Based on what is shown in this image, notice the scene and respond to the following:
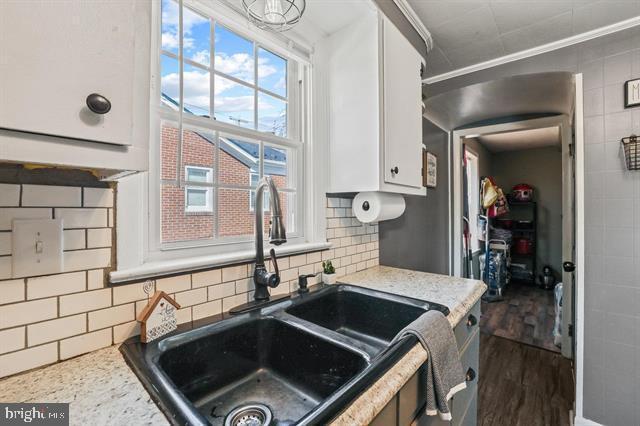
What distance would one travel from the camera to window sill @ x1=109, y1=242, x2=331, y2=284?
770mm

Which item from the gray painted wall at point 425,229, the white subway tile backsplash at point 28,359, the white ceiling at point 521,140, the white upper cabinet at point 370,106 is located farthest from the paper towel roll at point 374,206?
the white ceiling at point 521,140

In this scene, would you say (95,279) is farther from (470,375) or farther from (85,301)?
(470,375)

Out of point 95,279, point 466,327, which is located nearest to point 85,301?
point 95,279

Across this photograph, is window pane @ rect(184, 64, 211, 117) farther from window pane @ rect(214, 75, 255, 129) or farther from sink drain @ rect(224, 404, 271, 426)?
sink drain @ rect(224, 404, 271, 426)

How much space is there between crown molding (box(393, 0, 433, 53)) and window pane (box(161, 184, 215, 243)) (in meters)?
1.52

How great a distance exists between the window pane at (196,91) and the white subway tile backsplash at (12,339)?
0.78 metres

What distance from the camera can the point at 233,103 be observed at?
3.89 ft

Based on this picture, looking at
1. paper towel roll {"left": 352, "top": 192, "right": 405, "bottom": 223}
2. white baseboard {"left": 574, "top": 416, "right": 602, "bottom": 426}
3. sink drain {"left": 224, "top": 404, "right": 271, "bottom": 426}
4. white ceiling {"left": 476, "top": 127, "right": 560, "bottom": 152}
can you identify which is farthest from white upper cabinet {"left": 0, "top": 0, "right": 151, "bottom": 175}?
white ceiling {"left": 476, "top": 127, "right": 560, "bottom": 152}

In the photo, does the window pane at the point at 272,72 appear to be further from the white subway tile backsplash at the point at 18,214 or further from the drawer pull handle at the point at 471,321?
the drawer pull handle at the point at 471,321

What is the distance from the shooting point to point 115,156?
497 mm

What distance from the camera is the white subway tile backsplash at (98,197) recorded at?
2.35ft

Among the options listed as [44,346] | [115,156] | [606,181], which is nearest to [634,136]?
[606,181]

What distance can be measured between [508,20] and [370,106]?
1.16 m
